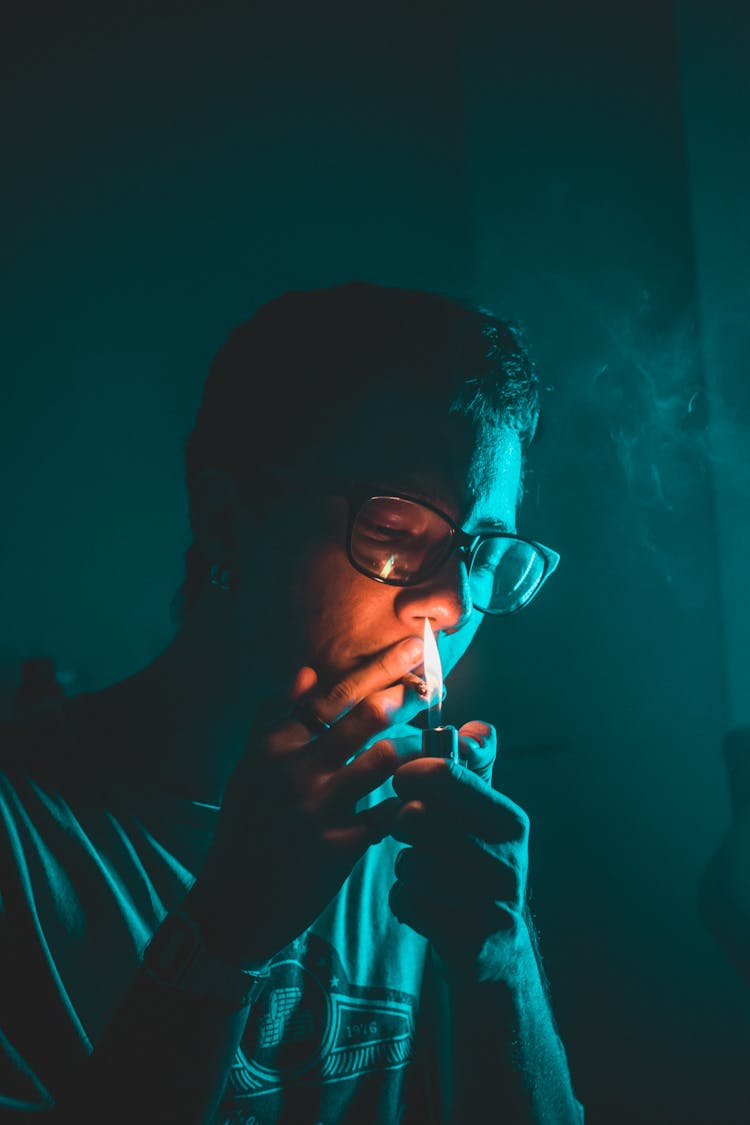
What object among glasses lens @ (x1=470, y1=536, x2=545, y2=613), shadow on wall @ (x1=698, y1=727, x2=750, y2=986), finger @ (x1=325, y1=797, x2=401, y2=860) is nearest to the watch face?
finger @ (x1=325, y1=797, x2=401, y2=860)

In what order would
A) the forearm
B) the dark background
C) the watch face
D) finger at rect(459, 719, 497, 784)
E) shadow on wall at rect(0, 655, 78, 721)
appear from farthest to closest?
1. the dark background
2. shadow on wall at rect(0, 655, 78, 721)
3. the forearm
4. finger at rect(459, 719, 497, 784)
5. the watch face

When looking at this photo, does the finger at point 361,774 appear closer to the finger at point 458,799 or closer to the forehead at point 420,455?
the finger at point 458,799

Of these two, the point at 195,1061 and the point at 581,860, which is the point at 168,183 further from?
the point at 581,860

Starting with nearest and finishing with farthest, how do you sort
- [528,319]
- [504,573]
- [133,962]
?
[133,962] → [504,573] → [528,319]

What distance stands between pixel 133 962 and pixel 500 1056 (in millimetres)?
744

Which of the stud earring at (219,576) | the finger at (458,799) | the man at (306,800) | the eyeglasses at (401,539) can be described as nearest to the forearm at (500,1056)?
the man at (306,800)

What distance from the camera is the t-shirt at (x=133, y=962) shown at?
4.01 feet

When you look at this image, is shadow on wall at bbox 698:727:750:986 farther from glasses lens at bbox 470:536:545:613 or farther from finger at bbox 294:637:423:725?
finger at bbox 294:637:423:725

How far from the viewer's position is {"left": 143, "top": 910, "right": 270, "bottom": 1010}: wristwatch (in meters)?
1.06

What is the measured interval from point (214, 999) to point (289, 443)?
1075mm

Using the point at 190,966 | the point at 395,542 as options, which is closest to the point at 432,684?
the point at 395,542

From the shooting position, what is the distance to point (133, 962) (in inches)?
50.8

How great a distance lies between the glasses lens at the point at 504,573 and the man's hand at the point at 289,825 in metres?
0.57

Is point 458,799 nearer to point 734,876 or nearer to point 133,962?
point 133,962
